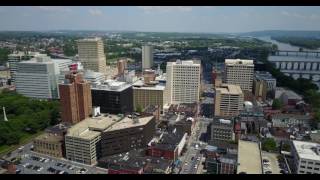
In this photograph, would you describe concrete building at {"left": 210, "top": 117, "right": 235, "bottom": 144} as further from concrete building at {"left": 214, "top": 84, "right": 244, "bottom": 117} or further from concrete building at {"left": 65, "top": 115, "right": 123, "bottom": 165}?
concrete building at {"left": 65, "top": 115, "right": 123, "bottom": 165}

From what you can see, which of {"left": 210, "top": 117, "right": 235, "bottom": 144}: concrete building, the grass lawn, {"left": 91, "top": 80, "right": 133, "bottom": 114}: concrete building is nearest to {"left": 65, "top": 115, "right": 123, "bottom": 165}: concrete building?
the grass lawn

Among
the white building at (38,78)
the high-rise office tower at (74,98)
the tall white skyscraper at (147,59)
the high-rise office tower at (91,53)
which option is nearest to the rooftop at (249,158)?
the high-rise office tower at (74,98)

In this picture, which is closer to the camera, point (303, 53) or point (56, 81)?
point (56, 81)

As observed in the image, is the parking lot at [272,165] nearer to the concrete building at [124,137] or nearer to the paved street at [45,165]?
the concrete building at [124,137]

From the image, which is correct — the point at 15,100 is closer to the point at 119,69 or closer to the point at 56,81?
the point at 56,81

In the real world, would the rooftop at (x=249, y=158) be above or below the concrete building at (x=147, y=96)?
below

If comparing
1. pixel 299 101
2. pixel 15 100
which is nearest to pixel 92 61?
pixel 15 100
